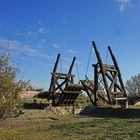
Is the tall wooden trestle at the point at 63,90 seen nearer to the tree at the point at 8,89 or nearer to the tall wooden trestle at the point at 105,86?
the tall wooden trestle at the point at 105,86

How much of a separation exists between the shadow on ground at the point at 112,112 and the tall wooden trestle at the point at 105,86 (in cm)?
161

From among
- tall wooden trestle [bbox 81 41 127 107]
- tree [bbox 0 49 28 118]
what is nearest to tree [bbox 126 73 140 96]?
tall wooden trestle [bbox 81 41 127 107]

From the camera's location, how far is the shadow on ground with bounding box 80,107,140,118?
28931 millimetres

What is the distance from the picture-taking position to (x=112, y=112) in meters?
30.6

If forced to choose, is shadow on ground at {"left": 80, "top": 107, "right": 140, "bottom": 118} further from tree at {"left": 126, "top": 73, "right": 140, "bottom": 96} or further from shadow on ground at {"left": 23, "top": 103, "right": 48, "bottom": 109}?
tree at {"left": 126, "top": 73, "right": 140, "bottom": 96}

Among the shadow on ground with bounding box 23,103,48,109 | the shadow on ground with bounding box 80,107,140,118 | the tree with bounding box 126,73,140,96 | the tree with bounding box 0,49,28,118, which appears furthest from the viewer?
the tree with bounding box 126,73,140,96

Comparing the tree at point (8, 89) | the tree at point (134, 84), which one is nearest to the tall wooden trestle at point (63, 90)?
the tree at point (8, 89)

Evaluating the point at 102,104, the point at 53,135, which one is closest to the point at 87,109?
the point at 102,104

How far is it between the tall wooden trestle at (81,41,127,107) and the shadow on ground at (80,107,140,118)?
1610mm

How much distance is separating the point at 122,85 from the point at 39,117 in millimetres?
11078

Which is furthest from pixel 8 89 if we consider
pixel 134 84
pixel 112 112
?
pixel 134 84

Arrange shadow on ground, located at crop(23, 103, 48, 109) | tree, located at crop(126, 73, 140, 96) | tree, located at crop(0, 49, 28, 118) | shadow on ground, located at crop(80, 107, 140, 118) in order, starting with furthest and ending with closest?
1. tree, located at crop(126, 73, 140, 96)
2. shadow on ground, located at crop(23, 103, 48, 109)
3. shadow on ground, located at crop(80, 107, 140, 118)
4. tree, located at crop(0, 49, 28, 118)

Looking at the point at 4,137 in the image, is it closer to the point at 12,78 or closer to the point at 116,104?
the point at 12,78

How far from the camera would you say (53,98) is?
3584 centimetres
